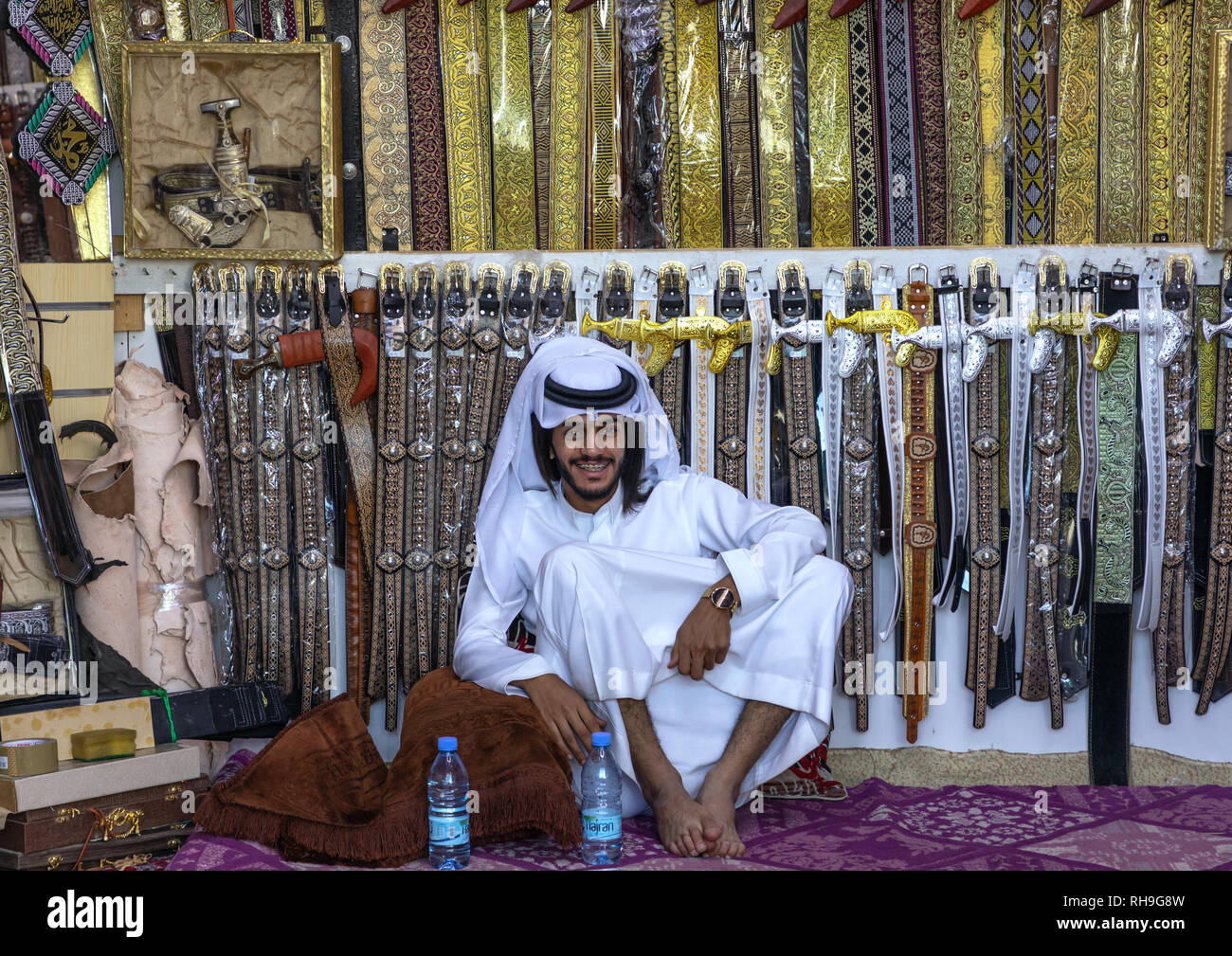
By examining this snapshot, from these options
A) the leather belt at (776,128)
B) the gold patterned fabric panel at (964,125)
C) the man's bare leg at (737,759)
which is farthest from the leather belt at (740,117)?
the man's bare leg at (737,759)

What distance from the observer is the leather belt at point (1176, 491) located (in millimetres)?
3344

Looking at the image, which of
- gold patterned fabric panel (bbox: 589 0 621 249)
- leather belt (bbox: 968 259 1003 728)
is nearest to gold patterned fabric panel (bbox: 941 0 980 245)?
leather belt (bbox: 968 259 1003 728)

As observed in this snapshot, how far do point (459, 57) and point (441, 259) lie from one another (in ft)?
1.89

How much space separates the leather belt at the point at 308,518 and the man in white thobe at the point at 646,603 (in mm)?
567

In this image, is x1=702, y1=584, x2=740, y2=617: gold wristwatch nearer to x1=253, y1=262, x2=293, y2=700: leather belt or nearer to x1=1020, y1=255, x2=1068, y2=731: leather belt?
x1=1020, y1=255, x2=1068, y2=731: leather belt

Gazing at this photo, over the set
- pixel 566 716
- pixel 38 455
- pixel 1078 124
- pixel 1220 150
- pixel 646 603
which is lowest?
pixel 566 716

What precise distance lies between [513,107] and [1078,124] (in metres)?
1.57

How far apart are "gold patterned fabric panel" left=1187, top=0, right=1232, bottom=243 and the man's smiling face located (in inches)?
67.2

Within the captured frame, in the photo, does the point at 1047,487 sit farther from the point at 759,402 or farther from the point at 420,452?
the point at 420,452

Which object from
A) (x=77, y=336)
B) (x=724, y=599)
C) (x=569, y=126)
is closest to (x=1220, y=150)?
(x=569, y=126)

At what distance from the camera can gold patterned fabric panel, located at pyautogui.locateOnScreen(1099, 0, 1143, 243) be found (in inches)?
134

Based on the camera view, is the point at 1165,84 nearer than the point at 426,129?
Yes

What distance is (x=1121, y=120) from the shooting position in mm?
3398

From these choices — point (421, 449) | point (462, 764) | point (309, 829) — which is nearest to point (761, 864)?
point (462, 764)
